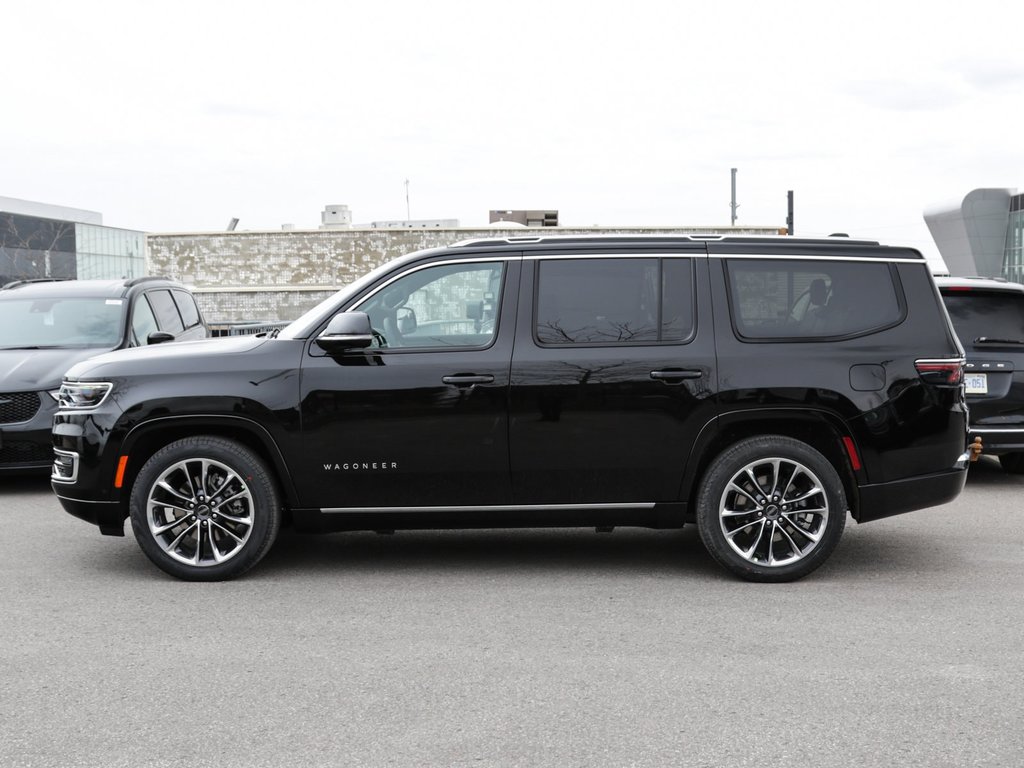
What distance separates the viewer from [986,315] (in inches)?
365

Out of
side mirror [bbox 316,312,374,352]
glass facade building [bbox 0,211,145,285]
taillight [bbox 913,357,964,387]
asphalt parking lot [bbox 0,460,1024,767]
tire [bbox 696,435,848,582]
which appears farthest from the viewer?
glass facade building [bbox 0,211,145,285]

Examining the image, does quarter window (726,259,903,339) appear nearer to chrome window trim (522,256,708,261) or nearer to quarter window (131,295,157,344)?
chrome window trim (522,256,708,261)

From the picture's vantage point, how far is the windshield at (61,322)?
35.2 ft

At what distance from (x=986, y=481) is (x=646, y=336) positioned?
517 centimetres

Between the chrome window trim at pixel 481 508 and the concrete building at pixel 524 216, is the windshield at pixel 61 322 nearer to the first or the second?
the chrome window trim at pixel 481 508

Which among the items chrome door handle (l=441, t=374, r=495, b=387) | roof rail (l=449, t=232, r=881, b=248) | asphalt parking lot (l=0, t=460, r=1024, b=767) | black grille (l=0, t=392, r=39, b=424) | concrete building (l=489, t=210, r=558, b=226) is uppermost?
concrete building (l=489, t=210, r=558, b=226)

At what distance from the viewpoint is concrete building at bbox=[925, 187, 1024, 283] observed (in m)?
74.0

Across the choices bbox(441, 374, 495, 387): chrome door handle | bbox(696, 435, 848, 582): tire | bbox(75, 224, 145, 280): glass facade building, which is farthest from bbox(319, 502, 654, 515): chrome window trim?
bbox(75, 224, 145, 280): glass facade building

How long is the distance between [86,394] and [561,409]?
2684mm

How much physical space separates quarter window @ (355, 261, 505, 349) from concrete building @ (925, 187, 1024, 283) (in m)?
73.6

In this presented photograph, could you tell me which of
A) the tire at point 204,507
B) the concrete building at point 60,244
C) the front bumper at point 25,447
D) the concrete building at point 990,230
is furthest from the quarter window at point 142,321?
the concrete building at point 990,230

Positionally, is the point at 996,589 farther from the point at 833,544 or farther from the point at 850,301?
the point at 850,301

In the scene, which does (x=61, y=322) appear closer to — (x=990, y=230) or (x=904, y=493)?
(x=904, y=493)

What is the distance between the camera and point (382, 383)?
6.33m
